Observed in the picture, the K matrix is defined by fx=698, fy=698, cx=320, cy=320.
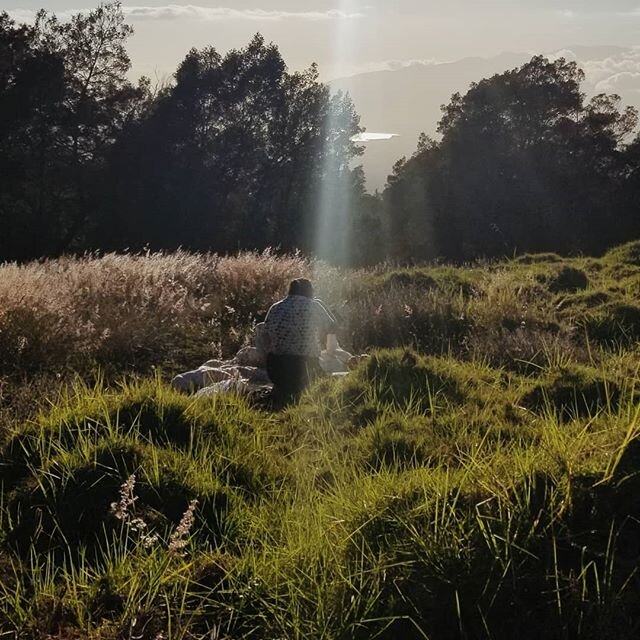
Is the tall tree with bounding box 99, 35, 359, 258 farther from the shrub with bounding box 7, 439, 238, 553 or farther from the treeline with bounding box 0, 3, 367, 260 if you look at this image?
the shrub with bounding box 7, 439, 238, 553

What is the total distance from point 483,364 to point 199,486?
153 inches

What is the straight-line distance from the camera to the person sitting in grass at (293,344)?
21.5ft

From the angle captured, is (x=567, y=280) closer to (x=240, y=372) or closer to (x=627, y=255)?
(x=627, y=255)

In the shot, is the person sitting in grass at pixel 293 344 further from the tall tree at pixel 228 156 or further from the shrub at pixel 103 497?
the tall tree at pixel 228 156

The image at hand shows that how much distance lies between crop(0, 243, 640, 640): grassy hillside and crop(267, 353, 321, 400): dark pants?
37 centimetres

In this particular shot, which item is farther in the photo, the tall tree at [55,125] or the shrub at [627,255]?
the tall tree at [55,125]

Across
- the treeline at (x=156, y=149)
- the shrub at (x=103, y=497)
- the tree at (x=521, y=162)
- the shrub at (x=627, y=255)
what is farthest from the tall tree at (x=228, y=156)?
the shrub at (x=103, y=497)

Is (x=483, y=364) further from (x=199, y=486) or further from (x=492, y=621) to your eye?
(x=492, y=621)

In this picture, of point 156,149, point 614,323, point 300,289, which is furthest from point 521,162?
point 300,289

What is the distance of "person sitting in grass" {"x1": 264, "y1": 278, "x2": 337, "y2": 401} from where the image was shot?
21.5 ft

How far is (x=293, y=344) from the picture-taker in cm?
661

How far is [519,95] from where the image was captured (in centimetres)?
2886

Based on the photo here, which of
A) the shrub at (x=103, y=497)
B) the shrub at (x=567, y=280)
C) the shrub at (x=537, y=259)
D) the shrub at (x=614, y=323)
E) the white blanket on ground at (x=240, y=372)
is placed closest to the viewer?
the shrub at (x=103, y=497)

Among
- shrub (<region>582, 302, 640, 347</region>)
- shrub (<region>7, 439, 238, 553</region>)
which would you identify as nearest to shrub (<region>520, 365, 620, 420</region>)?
shrub (<region>582, 302, 640, 347</region>)
